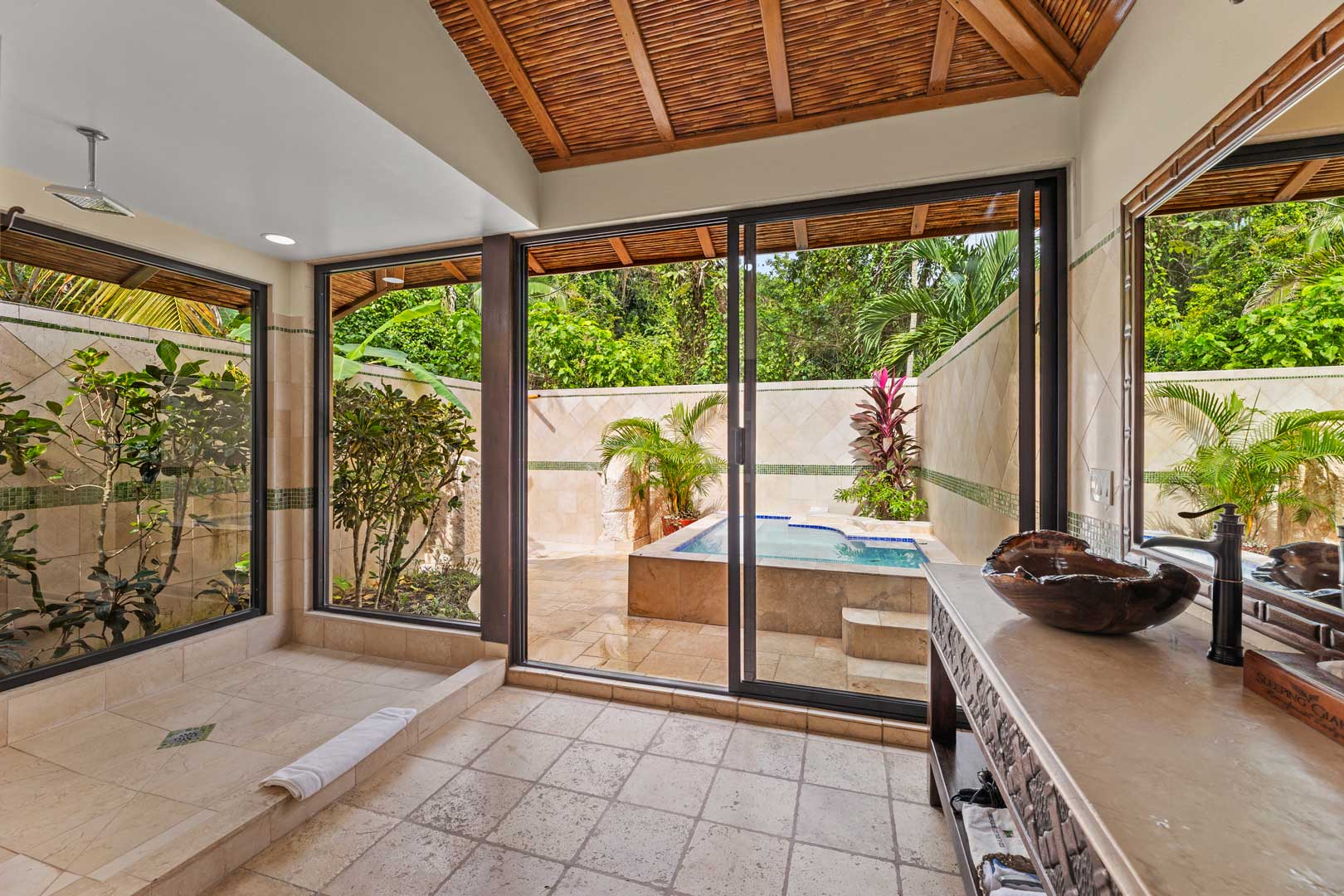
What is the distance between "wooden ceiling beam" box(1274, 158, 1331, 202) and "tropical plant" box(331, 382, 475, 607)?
3365mm

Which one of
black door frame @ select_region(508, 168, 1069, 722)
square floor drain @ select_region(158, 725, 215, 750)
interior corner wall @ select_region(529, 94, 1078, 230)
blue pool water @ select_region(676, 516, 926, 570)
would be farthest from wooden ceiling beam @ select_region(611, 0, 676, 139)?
square floor drain @ select_region(158, 725, 215, 750)

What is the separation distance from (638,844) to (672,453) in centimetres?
379

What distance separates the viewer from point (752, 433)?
2.62 m

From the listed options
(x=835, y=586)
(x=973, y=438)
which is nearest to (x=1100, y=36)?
(x=973, y=438)

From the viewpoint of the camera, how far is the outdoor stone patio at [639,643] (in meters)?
2.58

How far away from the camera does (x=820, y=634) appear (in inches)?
103

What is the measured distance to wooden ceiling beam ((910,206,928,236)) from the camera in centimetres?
242

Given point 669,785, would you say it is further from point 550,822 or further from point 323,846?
point 323,846

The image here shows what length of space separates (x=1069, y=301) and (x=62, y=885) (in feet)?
11.8

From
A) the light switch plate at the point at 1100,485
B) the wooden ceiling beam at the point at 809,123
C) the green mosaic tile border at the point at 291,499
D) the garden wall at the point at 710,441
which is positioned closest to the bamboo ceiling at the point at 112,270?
the green mosaic tile border at the point at 291,499

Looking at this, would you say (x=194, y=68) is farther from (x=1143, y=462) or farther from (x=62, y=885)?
(x=1143, y=462)

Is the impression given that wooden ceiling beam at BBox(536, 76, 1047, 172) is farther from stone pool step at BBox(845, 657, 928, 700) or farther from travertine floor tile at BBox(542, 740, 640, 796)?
travertine floor tile at BBox(542, 740, 640, 796)

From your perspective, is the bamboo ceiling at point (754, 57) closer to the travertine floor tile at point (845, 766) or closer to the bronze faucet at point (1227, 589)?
the bronze faucet at point (1227, 589)

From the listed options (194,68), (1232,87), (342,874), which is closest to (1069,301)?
(1232,87)
